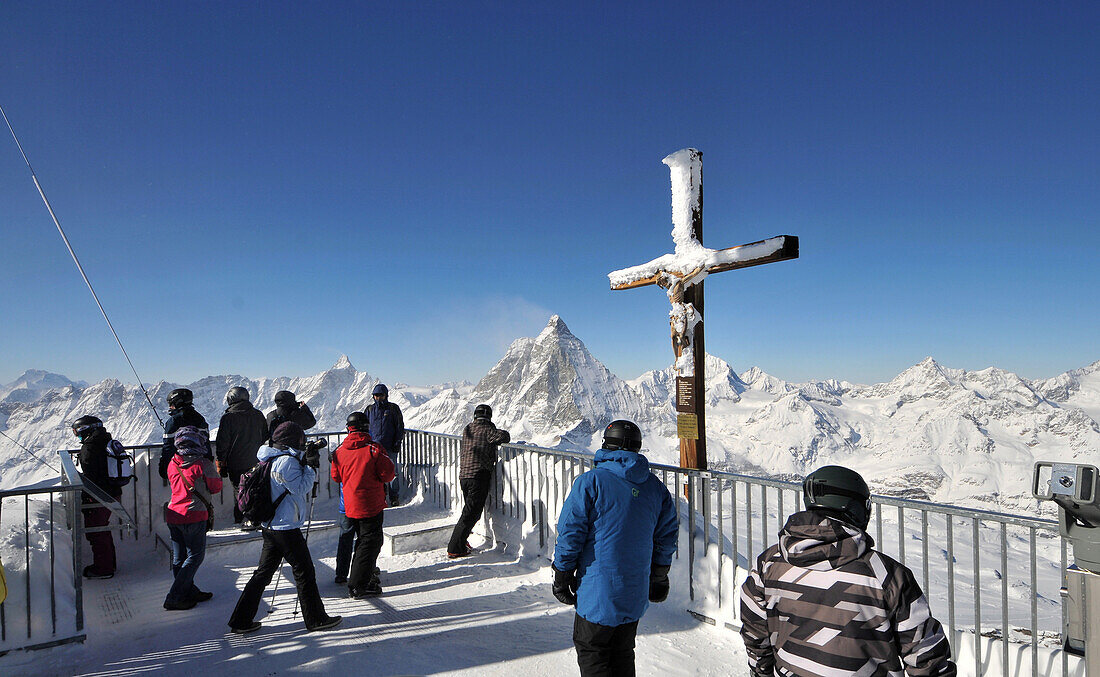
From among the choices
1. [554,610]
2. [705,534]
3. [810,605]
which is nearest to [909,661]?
[810,605]

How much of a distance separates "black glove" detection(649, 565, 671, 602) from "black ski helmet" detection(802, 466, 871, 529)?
5.01 feet

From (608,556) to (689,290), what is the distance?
299 centimetres

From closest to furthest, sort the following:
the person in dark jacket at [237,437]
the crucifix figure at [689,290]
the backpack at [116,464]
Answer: the crucifix figure at [689,290], the backpack at [116,464], the person in dark jacket at [237,437]

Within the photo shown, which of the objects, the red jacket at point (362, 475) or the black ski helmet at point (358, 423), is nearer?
Result: the red jacket at point (362, 475)

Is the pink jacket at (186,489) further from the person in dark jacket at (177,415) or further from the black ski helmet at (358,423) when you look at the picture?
the person in dark jacket at (177,415)

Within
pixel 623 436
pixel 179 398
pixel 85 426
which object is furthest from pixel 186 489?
pixel 623 436

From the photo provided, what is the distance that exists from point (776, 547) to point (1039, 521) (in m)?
1.85

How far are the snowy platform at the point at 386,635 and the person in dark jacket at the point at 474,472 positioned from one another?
1.88 ft

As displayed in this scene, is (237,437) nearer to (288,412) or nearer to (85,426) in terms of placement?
(288,412)

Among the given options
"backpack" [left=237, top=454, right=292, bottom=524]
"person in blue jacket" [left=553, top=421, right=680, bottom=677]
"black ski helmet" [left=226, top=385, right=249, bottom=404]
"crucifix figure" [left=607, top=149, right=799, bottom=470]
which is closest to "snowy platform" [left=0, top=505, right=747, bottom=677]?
"backpack" [left=237, top=454, right=292, bottom=524]

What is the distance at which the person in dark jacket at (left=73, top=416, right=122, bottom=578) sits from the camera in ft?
20.0

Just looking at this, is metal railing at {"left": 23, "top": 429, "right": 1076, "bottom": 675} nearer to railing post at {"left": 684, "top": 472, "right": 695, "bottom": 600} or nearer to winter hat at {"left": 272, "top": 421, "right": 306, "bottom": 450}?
railing post at {"left": 684, "top": 472, "right": 695, "bottom": 600}

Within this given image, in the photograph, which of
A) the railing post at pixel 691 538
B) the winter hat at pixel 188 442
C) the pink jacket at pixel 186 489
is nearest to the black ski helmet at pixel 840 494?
the railing post at pixel 691 538

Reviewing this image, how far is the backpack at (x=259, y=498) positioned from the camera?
4582 mm
